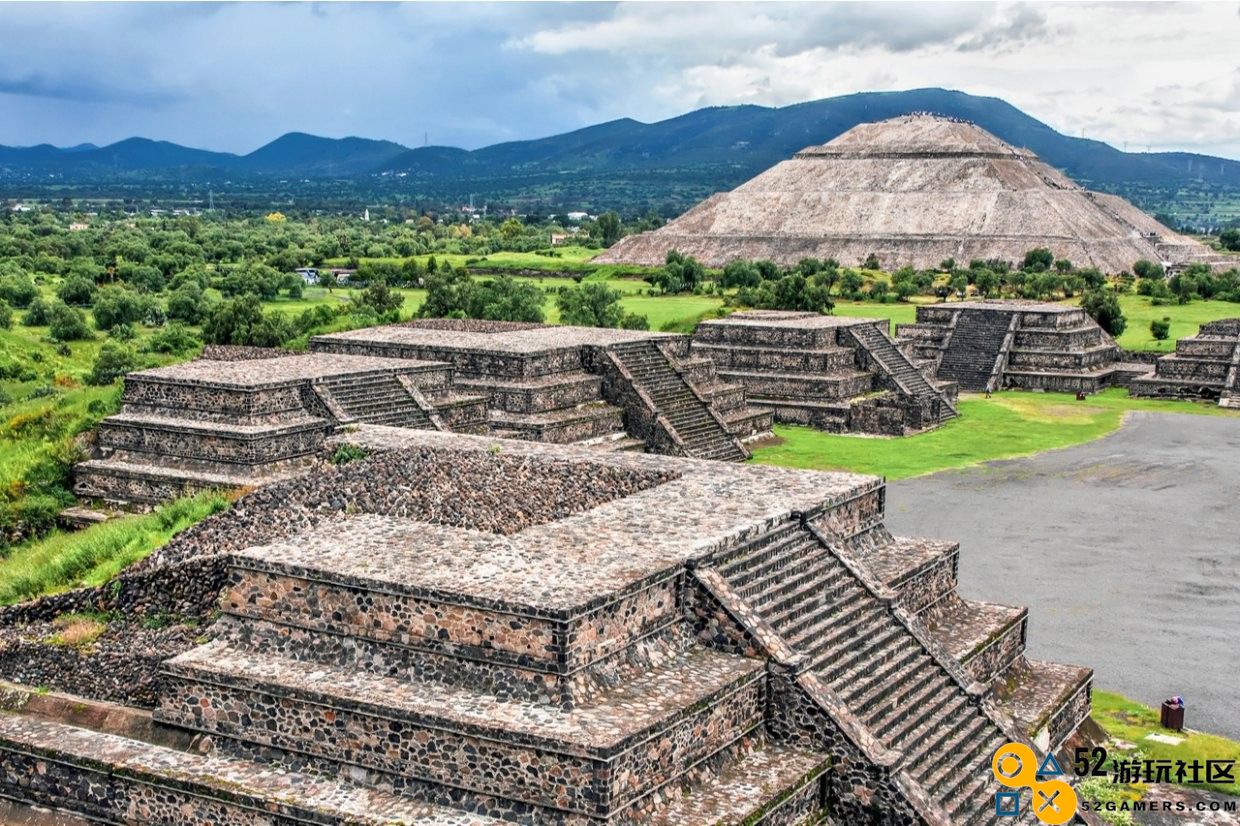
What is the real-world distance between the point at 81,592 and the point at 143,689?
208cm

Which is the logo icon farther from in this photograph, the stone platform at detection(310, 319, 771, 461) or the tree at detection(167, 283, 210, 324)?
the tree at detection(167, 283, 210, 324)

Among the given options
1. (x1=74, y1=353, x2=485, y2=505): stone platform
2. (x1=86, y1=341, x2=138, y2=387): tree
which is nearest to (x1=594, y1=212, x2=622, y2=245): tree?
(x1=86, y1=341, x2=138, y2=387): tree

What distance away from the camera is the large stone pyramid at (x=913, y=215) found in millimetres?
85125

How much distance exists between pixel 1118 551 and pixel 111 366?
21729mm

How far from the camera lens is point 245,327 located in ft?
111

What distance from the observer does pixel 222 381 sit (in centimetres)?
2252

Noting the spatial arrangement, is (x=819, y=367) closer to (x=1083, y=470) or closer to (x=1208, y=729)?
(x=1083, y=470)

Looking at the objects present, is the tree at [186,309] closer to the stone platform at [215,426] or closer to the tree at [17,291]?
the tree at [17,291]

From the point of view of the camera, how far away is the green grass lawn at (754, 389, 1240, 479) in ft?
104

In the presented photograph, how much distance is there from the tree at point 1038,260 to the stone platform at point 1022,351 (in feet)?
95.6

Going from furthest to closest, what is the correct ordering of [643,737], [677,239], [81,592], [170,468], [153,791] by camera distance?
[677,239]
[170,468]
[81,592]
[153,791]
[643,737]

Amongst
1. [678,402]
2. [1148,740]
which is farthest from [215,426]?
[1148,740]

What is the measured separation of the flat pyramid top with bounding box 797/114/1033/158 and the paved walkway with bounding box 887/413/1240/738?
69.8 metres

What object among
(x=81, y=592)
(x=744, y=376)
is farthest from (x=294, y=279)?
(x=81, y=592)
